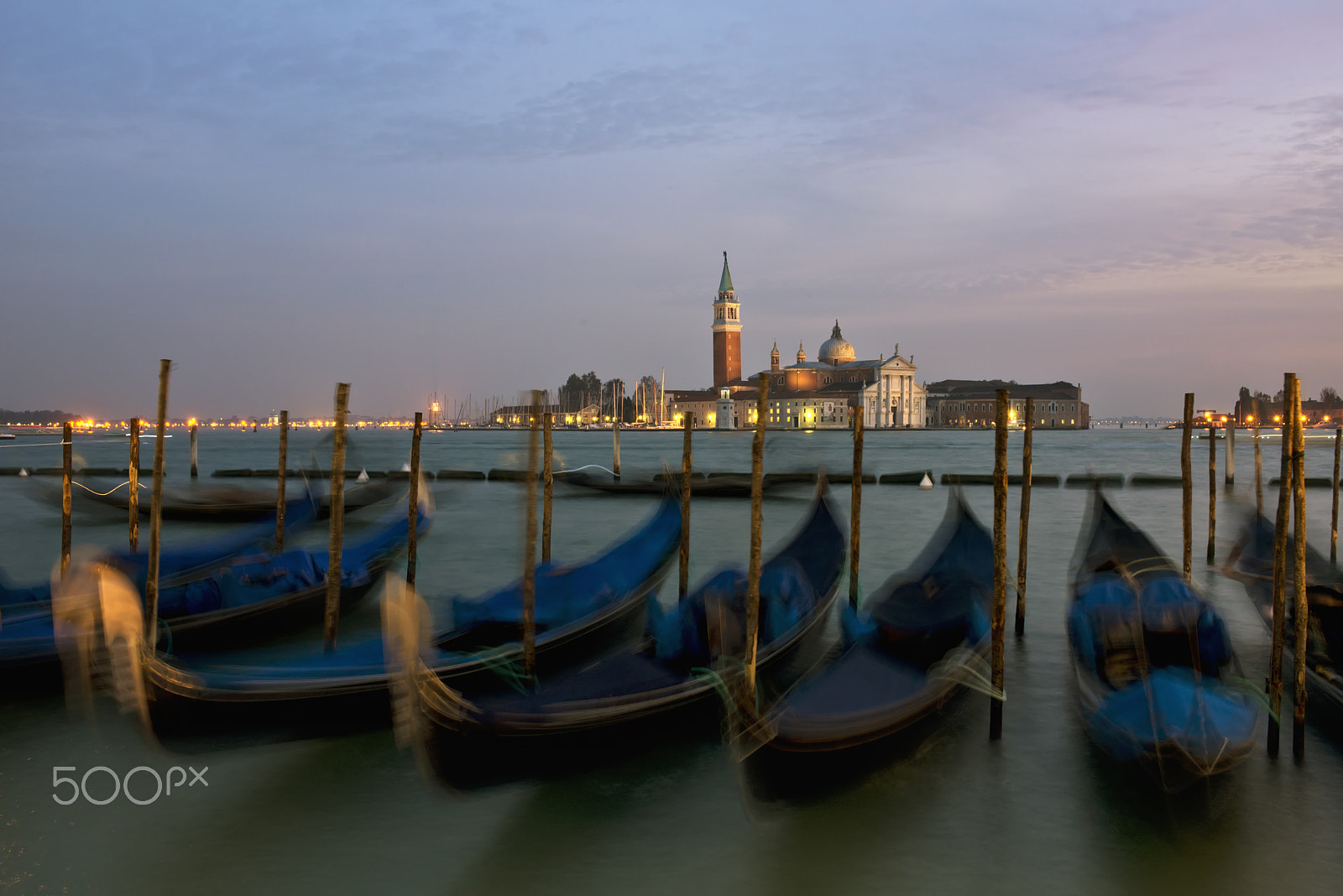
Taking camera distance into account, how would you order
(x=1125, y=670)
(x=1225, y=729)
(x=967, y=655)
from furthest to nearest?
(x=967, y=655) → (x=1125, y=670) → (x=1225, y=729)

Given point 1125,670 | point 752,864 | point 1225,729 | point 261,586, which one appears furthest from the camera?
point 261,586

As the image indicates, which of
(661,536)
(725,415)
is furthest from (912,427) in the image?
(661,536)

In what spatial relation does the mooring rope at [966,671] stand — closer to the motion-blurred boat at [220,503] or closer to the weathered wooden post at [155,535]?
the weathered wooden post at [155,535]

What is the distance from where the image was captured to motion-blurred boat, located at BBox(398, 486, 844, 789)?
298cm

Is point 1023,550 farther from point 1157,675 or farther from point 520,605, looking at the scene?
point 520,605

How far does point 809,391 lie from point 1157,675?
62056 mm

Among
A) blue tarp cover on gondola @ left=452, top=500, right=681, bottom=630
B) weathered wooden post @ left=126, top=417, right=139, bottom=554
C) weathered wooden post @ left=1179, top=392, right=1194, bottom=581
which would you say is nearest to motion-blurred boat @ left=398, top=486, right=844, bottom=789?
blue tarp cover on gondola @ left=452, top=500, right=681, bottom=630

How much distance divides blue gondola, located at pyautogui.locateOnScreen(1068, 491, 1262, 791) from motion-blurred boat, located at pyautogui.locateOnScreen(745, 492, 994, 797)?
484 millimetres

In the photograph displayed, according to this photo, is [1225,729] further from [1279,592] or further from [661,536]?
[661,536]

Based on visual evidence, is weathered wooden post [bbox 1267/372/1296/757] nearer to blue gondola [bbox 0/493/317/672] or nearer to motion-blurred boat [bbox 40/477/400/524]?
blue gondola [bbox 0/493/317/672]

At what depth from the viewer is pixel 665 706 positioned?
133 inches

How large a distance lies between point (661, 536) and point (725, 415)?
61379 mm

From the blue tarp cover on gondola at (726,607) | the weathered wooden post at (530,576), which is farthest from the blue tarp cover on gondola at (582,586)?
the blue tarp cover on gondola at (726,607)

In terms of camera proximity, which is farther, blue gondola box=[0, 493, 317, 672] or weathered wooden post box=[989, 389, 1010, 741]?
blue gondola box=[0, 493, 317, 672]
